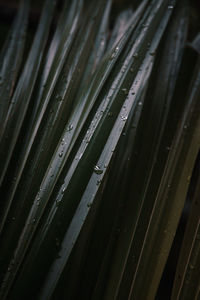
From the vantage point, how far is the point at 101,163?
0.56 metres

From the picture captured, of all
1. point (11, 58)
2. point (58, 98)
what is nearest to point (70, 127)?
point (58, 98)

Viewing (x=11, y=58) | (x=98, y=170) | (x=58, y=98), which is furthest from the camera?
(x=11, y=58)

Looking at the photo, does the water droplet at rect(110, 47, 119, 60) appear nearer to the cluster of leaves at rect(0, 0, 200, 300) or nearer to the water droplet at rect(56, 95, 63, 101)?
the cluster of leaves at rect(0, 0, 200, 300)

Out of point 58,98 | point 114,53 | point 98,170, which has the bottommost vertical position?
point 98,170

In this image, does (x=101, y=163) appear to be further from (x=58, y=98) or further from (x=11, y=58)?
(x=11, y=58)

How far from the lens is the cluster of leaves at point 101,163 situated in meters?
0.55

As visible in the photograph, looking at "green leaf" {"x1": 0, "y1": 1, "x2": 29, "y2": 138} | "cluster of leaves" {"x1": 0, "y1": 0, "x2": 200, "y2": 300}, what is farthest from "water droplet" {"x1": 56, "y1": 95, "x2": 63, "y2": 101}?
"green leaf" {"x1": 0, "y1": 1, "x2": 29, "y2": 138}

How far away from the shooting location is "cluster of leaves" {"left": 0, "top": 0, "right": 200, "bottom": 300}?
55cm

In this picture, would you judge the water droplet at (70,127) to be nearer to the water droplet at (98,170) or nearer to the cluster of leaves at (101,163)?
the cluster of leaves at (101,163)

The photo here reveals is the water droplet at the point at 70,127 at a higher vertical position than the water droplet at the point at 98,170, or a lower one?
higher

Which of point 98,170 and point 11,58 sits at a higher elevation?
point 11,58

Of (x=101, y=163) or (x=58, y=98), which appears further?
(x=58, y=98)

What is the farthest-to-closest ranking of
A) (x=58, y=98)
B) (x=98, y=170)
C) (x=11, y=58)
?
(x=11, y=58) < (x=58, y=98) < (x=98, y=170)

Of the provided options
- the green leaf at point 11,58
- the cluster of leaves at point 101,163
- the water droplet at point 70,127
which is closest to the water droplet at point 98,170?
the cluster of leaves at point 101,163
